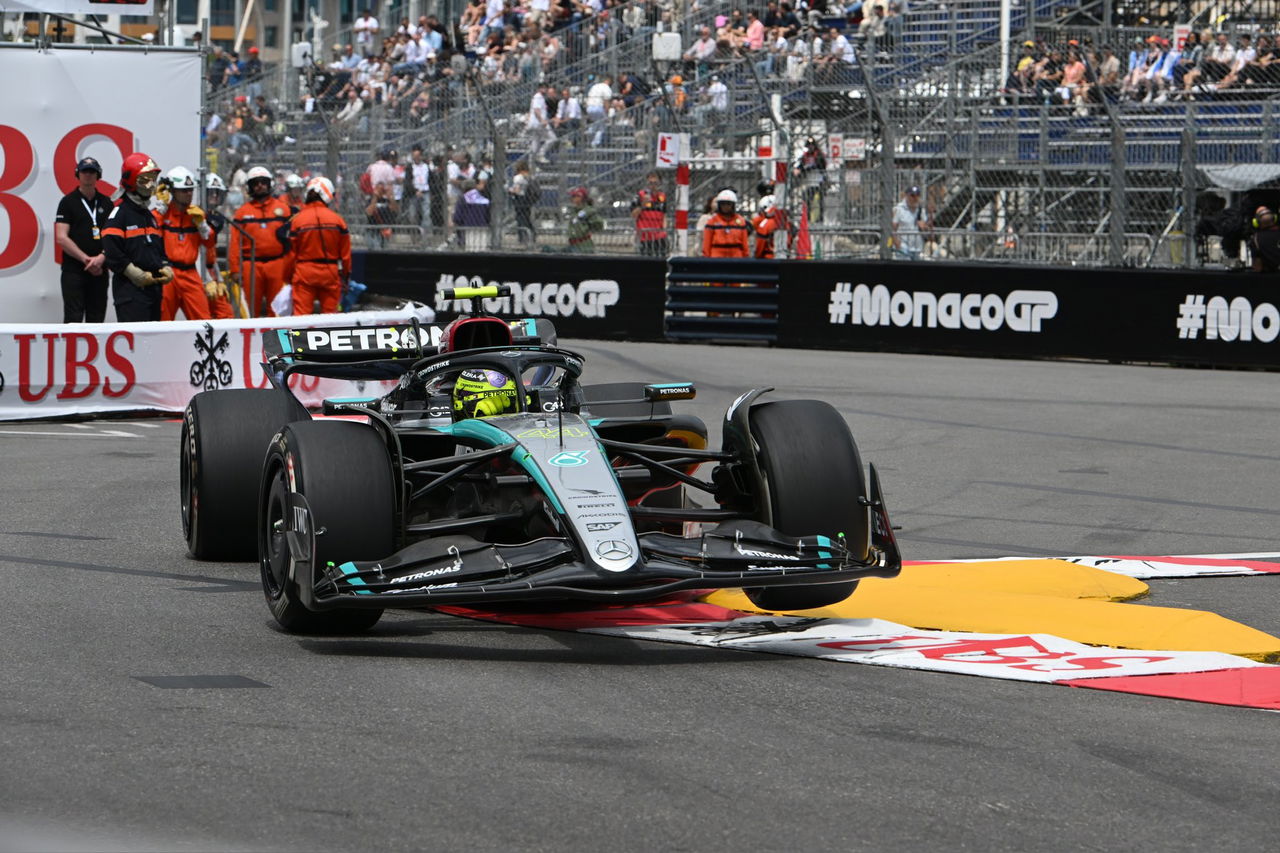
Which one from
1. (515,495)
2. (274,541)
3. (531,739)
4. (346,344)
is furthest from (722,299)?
(531,739)

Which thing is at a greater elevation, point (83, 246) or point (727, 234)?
point (727, 234)

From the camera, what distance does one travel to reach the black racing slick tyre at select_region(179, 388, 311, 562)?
8.03m

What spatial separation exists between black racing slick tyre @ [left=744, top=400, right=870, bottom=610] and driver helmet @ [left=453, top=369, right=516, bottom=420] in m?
1.04

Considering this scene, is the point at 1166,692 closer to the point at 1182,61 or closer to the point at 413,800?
the point at 413,800

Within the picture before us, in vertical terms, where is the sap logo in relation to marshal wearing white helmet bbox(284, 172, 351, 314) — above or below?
below

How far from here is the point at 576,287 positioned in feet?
74.5

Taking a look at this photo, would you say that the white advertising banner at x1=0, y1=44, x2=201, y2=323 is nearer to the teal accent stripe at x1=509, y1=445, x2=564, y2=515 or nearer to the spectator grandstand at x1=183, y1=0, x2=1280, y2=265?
the spectator grandstand at x1=183, y1=0, x2=1280, y2=265

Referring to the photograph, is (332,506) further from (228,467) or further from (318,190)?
(318,190)

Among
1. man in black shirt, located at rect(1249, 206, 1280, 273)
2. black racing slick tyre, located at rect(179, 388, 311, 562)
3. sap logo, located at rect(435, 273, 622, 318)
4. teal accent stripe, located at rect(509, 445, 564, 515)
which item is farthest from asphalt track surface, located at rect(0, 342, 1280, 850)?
sap logo, located at rect(435, 273, 622, 318)

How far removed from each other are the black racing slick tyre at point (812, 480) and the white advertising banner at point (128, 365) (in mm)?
7089

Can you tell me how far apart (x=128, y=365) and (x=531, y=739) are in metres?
9.72

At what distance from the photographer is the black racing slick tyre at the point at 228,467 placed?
Answer: 316 inches

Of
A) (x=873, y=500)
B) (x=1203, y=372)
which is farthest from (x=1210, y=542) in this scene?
(x=1203, y=372)

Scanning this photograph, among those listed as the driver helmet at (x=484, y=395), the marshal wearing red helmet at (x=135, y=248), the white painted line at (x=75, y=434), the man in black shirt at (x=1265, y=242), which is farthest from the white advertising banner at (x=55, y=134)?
the driver helmet at (x=484, y=395)
